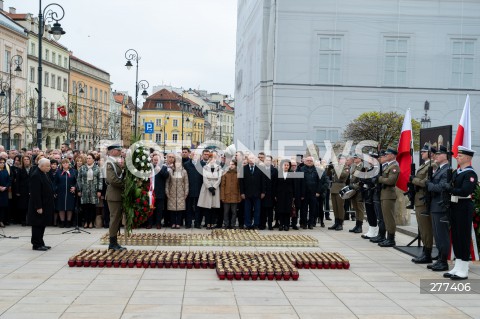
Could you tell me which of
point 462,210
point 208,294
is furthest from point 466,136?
point 208,294

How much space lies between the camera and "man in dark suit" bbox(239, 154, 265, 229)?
1680cm

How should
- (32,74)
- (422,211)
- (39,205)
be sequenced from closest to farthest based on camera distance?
(422,211) → (39,205) → (32,74)

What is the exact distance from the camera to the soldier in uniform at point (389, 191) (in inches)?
548

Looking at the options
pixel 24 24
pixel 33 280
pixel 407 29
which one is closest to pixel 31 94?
pixel 24 24

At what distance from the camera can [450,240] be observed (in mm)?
11078

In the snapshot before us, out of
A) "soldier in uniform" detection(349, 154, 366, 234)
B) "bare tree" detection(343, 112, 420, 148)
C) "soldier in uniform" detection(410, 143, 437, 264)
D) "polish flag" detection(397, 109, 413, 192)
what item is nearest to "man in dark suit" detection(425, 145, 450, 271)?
"soldier in uniform" detection(410, 143, 437, 264)

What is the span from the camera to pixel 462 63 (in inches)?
Result: 1474

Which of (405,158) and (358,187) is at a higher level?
(405,158)

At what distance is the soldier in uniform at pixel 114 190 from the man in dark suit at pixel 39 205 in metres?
1.48

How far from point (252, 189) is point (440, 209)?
6.67 m

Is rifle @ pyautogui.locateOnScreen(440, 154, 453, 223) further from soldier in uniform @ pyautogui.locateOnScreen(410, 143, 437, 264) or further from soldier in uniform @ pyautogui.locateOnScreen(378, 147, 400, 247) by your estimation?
soldier in uniform @ pyautogui.locateOnScreen(378, 147, 400, 247)

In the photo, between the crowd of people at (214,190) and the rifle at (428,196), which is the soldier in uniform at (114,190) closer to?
the crowd of people at (214,190)

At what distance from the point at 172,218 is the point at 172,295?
820 cm

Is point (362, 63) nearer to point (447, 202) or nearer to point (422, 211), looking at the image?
point (422, 211)
